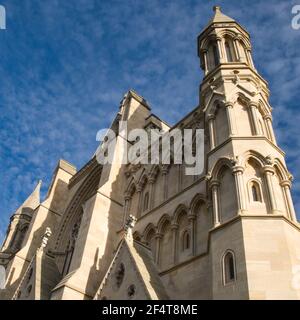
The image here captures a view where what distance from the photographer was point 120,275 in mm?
12172

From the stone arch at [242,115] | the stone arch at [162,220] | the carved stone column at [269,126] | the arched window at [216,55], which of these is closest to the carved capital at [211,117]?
the stone arch at [242,115]

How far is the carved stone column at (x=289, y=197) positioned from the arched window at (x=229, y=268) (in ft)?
7.61

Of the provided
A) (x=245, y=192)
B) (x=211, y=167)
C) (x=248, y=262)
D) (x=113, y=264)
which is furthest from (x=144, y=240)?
(x=248, y=262)

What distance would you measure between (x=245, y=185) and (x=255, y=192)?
1.31ft

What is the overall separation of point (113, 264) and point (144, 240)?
8.23ft

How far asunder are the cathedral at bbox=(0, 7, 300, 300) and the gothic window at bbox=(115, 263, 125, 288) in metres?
0.03

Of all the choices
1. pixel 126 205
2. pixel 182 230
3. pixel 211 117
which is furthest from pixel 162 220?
pixel 211 117

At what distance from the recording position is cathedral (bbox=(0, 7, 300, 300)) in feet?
30.1

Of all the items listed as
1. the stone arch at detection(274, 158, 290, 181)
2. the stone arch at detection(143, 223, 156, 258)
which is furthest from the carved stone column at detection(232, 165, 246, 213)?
the stone arch at detection(143, 223, 156, 258)

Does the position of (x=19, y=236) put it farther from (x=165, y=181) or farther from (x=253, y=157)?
(x=253, y=157)

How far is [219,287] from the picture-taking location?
906cm

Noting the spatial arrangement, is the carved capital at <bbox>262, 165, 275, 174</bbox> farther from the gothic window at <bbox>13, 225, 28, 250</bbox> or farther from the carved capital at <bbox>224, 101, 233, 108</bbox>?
the gothic window at <bbox>13, 225, 28, 250</bbox>

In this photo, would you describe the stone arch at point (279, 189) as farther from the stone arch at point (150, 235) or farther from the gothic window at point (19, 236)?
the gothic window at point (19, 236)

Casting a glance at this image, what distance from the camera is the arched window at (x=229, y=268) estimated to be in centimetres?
898
